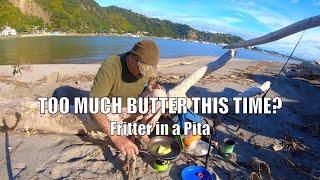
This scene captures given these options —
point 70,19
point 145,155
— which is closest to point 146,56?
point 145,155

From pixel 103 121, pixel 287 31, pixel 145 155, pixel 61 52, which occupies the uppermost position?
pixel 287 31

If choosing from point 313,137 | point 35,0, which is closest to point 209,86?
point 313,137

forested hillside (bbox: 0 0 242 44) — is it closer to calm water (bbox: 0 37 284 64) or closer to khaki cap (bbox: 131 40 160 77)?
calm water (bbox: 0 37 284 64)

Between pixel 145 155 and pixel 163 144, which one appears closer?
pixel 163 144

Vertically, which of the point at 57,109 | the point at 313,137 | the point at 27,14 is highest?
the point at 27,14

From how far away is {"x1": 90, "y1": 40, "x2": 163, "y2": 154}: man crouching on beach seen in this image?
4266mm

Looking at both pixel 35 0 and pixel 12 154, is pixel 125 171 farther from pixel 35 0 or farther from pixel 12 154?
pixel 35 0

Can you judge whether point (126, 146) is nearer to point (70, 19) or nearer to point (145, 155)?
point (145, 155)

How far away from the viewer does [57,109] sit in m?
5.62

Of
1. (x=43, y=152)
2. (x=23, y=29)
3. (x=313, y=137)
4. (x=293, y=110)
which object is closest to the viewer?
(x=43, y=152)

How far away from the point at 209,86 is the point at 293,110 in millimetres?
2919

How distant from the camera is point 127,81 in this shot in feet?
16.1

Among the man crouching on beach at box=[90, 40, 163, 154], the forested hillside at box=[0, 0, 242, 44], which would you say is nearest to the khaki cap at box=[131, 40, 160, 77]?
the man crouching on beach at box=[90, 40, 163, 154]

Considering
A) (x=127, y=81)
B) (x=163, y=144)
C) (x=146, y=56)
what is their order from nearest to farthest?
(x=146, y=56) → (x=163, y=144) → (x=127, y=81)
